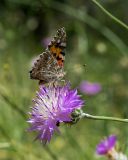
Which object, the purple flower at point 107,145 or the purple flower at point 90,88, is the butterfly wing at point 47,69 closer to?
the purple flower at point 107,145

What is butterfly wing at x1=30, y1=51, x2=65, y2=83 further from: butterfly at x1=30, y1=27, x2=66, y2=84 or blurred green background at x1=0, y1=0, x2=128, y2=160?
blurred green background at x1=0, y1=0, x2=128, y2=160

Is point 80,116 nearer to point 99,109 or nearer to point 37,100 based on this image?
point 37,100

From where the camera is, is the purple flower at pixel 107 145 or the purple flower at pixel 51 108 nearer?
the purple flower at pixel 51 108

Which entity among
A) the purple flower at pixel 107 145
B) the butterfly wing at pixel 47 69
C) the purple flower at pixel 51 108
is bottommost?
the purple flower at pixel 107 145

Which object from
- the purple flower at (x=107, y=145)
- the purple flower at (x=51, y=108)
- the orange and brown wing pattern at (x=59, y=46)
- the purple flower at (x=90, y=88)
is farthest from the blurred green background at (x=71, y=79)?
the purple flower at (x=51, y=108)

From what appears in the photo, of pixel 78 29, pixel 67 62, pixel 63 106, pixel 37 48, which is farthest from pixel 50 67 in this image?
pixel 37 48

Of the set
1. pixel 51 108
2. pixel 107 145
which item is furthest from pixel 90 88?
pixel 51 108
